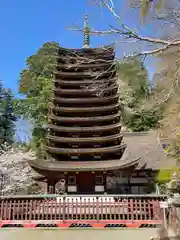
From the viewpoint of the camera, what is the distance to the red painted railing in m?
11.0

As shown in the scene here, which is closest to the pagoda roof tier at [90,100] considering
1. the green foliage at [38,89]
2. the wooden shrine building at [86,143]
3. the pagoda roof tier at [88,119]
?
the wooden shrine building at [86,143]

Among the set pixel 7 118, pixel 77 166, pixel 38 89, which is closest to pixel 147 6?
pixel 77 166

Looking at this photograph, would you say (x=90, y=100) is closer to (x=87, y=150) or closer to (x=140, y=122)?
(x=87, y=150)

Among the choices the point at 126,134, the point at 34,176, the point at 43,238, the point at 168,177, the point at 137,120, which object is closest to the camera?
the point at 43,238

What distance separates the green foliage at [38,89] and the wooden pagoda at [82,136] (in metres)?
8.74

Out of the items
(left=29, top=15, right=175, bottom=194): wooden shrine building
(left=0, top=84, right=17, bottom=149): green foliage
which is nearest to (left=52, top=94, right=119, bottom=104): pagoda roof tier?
(left=29, top=15, right=175, bottom=194): wooden shrine building

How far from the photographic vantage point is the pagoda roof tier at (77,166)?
44.5ft

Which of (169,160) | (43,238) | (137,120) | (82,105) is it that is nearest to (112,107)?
(82,105)

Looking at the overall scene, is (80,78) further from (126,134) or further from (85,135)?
(126,134)

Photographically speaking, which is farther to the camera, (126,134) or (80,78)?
(126,134)

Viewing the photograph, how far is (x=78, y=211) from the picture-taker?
11500mm

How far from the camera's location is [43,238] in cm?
943

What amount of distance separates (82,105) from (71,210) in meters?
7.10

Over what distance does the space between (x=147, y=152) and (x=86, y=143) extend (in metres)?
6.12
